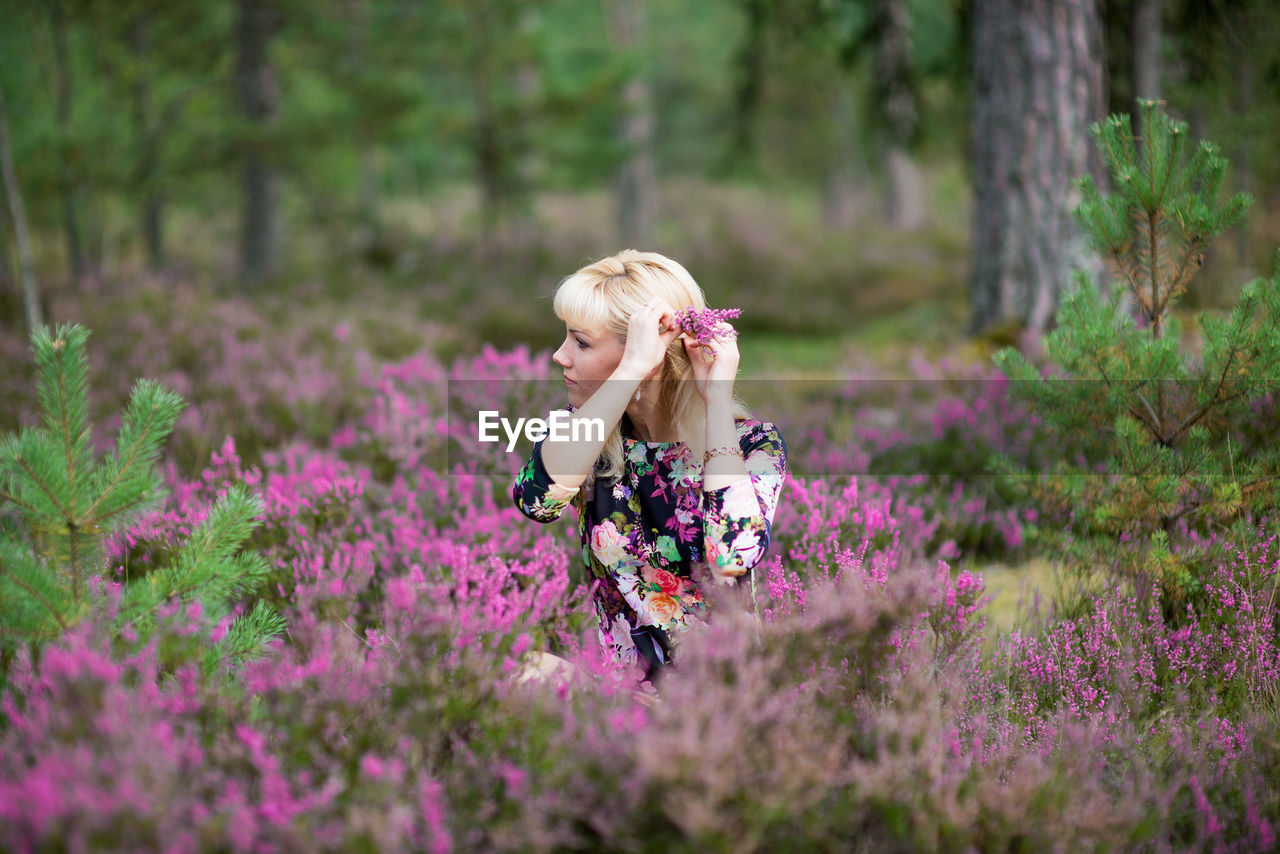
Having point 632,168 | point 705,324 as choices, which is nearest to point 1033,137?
point 705,324

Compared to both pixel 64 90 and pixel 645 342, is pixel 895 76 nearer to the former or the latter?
pixel 645 342

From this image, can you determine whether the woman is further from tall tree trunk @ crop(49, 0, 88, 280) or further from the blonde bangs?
tall tree trunk @ crop(49, 0, 88, 280)

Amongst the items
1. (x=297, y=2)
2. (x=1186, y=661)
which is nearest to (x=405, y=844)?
(x=1186, y=661)

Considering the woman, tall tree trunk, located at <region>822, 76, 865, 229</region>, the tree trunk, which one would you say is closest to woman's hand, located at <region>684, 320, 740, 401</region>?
the woman

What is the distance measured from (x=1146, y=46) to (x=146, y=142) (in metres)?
8.71

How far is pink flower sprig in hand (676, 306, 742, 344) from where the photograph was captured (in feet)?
7.41

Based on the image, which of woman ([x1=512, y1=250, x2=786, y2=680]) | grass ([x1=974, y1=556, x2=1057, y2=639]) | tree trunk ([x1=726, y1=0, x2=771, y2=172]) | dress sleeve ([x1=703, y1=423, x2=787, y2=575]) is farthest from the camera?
tree trunk ([x1=726, y1=0, x2=771, y2=172])

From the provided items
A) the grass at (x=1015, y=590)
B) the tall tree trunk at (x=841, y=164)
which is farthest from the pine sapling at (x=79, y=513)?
the tall tree trunk at (x=841, y=164)

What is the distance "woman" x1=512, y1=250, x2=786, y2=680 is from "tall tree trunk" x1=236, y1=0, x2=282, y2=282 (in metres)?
7.95

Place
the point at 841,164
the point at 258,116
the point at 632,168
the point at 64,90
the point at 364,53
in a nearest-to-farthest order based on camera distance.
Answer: the point at 64,90, the point at 258,116, the point at 364,53, the point at 632,168, the point at 841,164

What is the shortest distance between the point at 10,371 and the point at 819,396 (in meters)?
4.98

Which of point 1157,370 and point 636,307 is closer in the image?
point 636,307

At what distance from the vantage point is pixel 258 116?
974cm

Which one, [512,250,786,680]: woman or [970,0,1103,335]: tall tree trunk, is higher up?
[970,0,1103,335]: tall tree trunk
